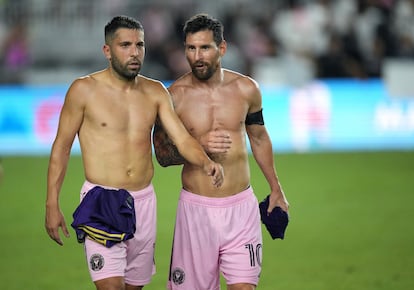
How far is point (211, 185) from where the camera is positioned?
695 cm

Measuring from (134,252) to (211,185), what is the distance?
775mm

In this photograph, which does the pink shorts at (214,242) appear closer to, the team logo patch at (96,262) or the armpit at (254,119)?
the armpit at (254,119)

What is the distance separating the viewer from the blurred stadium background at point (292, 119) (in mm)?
9750

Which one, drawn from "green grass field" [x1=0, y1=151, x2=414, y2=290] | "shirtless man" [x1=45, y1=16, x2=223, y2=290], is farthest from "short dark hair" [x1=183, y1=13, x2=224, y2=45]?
"green grass field" [x1=0, y1=151, x2=414, y2=290]

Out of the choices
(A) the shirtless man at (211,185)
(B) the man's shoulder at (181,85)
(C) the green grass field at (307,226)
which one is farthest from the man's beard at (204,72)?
(C) the green grass field at (307,226)

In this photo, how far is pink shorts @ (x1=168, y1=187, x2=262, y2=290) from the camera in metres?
6.89

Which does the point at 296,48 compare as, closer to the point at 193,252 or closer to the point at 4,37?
the point at 4,37

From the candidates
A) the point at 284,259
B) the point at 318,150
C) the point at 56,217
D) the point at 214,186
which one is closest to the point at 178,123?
the point at 214,186

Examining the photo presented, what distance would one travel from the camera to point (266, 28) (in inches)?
792

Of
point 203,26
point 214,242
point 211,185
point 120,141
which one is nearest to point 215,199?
point 211,185

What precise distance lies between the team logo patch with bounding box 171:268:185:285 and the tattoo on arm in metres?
0.83

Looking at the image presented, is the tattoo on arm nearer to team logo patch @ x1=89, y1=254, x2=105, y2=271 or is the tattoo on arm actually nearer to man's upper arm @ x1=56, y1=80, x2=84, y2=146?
man's upper arm @ x1=56, y1=80, x2=84, y2=146

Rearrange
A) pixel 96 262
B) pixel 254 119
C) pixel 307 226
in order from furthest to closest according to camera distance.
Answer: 1. pixel 307 226
2. pixel 254 119
3. pixel 96 262

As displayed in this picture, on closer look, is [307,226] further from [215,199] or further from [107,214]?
[107,214]
